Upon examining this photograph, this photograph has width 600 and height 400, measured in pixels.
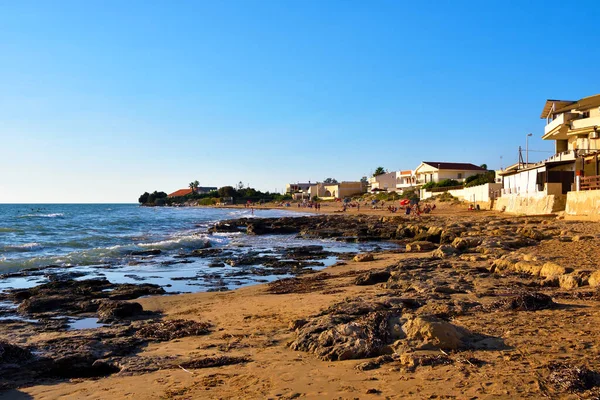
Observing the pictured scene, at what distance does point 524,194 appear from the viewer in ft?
98.8

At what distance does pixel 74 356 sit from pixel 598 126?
34.7 m

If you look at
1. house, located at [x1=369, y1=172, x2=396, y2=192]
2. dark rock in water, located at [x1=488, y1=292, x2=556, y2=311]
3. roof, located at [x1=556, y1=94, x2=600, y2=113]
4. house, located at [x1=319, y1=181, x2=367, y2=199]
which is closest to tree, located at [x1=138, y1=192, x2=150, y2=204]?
house, located at [x1=319, y1=181, x2=367, y2=199]

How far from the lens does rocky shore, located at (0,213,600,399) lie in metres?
4.77

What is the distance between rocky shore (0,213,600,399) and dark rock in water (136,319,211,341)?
3 centimetres

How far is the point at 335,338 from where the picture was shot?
19.5 feet

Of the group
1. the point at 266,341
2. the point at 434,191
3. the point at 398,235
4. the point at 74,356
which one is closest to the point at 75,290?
the point at 74,356

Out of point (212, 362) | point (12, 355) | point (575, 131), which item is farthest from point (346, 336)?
point (575, 131)

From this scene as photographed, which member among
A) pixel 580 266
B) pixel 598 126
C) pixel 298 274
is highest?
pixel 598 126

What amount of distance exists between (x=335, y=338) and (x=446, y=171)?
6910 cm

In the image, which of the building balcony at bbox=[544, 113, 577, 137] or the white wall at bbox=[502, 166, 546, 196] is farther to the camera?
the building balcony at bbox=[544, 113, 577, 137]

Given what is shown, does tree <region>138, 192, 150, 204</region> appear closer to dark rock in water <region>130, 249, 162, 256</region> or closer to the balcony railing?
dark rock in water <region>130, 249, 162, 256</region>

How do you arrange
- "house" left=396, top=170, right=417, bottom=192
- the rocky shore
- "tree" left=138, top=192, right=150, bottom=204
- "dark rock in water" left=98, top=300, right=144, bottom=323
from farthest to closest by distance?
1. "tree" left=138, top=192, right=150, bottom=204
2. "house" left=396, top=170, right=417, bottom=192
3. "dark rock in water" left=98, top=300, right=144, bottom=323
4. the rocky shore

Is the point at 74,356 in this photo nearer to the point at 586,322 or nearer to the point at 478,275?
the point at 586,322

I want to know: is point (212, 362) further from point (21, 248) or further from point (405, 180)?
point (405, 180)
